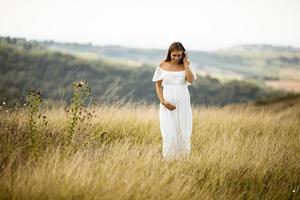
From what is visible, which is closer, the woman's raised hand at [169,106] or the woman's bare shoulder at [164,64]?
the woman's raised hand at [169,106]

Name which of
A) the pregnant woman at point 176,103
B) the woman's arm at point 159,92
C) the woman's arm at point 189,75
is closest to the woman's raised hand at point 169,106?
the pregnant woman at point 176,103

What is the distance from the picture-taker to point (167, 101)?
228 inches

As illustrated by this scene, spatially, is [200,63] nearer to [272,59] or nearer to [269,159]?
[272,59]

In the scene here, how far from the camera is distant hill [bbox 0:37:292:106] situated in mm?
59031

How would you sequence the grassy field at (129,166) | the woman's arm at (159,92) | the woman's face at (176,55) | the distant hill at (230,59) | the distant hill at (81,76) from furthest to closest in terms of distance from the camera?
the distant hill at (230,59), the distant hill at (81,76), the woman's arm at (159,92), the woman's face at (176,55), the grassy field at (129,166)

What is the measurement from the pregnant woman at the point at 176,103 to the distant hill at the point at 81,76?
150 ft

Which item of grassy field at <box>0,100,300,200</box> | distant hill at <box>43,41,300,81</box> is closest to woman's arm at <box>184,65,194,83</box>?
grassy field at <box>0,100,300,200</box>

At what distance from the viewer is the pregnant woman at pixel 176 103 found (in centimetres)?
575

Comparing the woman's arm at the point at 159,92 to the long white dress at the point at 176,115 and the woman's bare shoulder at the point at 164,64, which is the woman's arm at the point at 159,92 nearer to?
the long white dress at the point at 176,115

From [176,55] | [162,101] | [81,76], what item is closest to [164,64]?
[176,55]

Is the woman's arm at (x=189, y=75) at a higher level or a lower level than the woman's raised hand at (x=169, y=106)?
higher

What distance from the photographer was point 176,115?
5809 mm

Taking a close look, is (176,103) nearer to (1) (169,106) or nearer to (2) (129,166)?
(1) (169,106)

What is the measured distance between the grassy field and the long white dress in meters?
0.23
